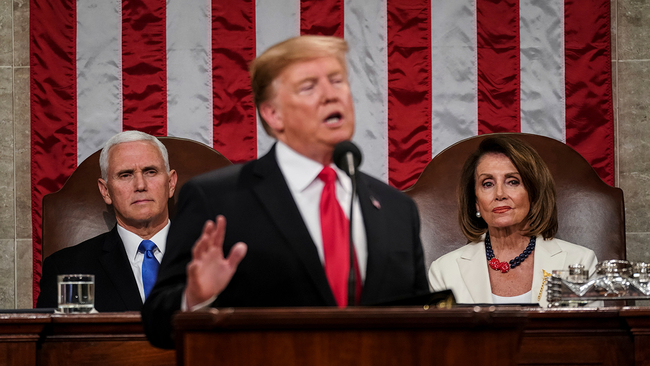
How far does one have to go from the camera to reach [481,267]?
3426 millimetres

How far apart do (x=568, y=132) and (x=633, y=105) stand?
1.42 feet

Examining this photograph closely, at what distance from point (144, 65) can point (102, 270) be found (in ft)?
4.02

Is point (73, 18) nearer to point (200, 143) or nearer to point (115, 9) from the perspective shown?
point (115, 9)

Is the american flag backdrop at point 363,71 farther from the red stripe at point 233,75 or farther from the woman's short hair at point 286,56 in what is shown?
the woman's short hair at point 286,56

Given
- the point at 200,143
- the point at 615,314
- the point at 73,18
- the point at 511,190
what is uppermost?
the point at 73,18

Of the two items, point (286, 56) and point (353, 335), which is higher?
point (286, 56)

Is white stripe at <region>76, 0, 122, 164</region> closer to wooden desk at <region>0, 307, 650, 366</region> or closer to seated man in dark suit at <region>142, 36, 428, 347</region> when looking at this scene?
seated man in dark suit at <region>142, 36, 428, 347</region>

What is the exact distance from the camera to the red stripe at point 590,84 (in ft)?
13.5

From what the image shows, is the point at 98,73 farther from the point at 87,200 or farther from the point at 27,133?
the point at 87,200

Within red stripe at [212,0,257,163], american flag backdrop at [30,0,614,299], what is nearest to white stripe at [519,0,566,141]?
american flag backdrop at [30,0,614,299]

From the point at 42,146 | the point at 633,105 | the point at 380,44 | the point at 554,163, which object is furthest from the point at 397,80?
the point at 42,146

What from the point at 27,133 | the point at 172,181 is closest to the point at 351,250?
the point at 172,181

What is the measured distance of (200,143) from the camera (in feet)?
12.9

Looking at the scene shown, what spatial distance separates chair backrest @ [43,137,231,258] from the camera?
3791mm
